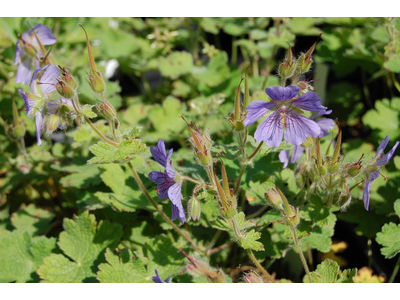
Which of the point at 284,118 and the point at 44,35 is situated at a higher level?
the point at 44,35

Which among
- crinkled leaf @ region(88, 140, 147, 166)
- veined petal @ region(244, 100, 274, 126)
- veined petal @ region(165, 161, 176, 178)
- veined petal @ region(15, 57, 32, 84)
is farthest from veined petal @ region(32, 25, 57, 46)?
veined petal @ region(244, 100, 274, 126)

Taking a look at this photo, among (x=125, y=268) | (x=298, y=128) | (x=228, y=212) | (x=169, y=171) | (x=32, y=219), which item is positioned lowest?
(x=32, y=219)

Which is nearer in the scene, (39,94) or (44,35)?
(39,94)

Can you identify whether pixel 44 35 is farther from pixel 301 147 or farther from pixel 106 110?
pixel 301 147

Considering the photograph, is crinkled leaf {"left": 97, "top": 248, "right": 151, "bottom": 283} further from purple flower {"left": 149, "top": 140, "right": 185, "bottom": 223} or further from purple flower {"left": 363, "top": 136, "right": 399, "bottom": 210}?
purple flower {"left": 363, "top": 136, "right": 399, "bottom": 210}

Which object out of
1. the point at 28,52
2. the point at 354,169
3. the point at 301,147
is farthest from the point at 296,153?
the point at 28,52

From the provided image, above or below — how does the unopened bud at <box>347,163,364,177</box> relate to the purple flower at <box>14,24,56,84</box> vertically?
below

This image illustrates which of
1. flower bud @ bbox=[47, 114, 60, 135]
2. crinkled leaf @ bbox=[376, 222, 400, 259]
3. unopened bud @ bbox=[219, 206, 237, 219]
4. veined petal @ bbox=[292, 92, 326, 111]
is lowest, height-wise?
crinkled leaf @ bbox=[376, 222, 400, 259]

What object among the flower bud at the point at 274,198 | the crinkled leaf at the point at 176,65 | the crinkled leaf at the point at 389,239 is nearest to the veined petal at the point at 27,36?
the crinkled leaf at the point at 176,65
